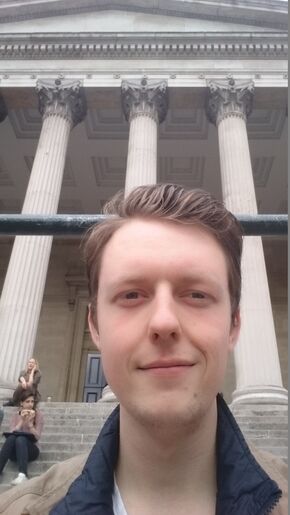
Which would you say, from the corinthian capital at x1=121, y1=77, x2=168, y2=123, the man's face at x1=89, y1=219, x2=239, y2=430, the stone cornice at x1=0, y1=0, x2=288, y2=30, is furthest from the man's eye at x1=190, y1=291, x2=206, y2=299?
the stone cornice at x1=0, y1=0, x2=288, y2=30

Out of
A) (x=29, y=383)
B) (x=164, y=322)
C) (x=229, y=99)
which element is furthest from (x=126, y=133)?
(x=164, y=322)

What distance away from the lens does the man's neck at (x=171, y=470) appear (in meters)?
1.11

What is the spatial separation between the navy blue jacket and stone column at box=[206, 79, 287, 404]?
10.2m

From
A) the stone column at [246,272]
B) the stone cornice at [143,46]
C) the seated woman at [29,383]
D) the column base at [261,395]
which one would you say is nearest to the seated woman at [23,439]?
the seated woman at [29,383]

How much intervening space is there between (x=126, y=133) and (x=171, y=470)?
19.7 metres

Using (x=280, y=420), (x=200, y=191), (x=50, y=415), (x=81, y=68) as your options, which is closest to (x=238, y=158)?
(x=81, y=68)

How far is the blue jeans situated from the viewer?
669cm

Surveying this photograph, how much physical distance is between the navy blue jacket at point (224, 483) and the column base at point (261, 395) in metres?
10.2

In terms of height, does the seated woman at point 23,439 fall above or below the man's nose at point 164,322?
above

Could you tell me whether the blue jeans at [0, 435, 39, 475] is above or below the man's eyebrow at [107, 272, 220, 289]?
above

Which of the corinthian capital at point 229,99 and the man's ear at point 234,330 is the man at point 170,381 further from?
the corinthian capital at point 229,99

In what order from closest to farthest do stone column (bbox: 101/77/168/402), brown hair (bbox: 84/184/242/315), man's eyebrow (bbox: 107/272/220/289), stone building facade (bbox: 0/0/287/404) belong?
man's eyebrow (bbox: 107/272/220/289) → brown hair (bbox: 84/184/242/315) → stone building facade (bbox: 0/0/287/404) → stone column (bbox: 101/77/168/402)

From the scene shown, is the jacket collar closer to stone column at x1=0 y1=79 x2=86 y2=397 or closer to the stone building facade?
the stone building facade

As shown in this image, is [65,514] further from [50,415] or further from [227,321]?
[50,415]
